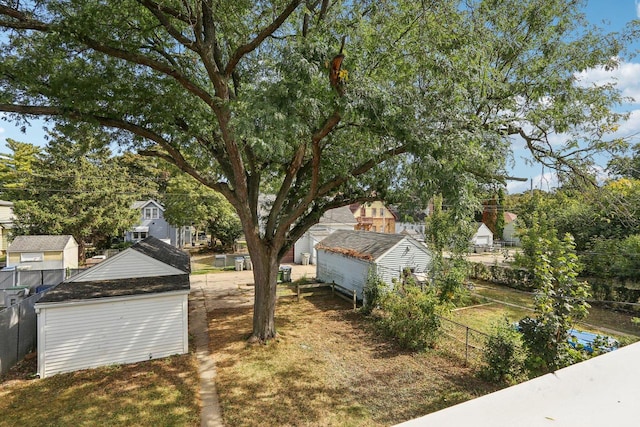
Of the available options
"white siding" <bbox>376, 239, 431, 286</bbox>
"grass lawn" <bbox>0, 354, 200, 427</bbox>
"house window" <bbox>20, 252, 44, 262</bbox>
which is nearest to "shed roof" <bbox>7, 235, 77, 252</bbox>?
"house window" <bbox>20, 252, 44, 262</bbox>

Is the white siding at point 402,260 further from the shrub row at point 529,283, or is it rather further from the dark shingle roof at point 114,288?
the dark shingle roof at point 114,288

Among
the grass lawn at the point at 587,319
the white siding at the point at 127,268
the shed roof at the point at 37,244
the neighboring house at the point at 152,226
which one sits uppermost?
the neighboring house at the point at 152,226

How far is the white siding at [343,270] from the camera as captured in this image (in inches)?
596

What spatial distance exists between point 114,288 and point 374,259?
995 centimetres

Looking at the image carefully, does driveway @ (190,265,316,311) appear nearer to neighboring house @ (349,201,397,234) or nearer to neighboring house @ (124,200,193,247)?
neighboring house @ (124,200,193,247)

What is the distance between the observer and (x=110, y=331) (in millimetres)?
9258

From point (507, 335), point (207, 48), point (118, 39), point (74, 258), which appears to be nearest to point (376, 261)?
point (507, 335)

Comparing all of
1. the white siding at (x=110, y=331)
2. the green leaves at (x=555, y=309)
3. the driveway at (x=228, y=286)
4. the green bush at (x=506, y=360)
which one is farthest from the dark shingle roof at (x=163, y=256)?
the green leaves at (x=555, y=309)

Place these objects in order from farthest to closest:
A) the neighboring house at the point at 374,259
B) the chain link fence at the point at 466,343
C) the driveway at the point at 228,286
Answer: the driveway at the point at 228,286
the neighboring house at the point at 374,259
the chain link fence at the point at 466,343

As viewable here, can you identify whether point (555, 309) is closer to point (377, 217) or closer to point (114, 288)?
point (114, 288)

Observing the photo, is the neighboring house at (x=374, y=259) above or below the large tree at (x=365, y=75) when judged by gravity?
below

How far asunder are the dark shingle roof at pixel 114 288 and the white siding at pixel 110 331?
19 centimetres

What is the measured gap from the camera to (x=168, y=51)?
364 inches

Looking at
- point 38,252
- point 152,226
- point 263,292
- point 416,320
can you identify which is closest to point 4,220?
point 152,226
